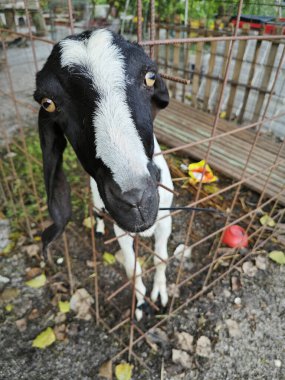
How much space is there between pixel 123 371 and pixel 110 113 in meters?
1.82

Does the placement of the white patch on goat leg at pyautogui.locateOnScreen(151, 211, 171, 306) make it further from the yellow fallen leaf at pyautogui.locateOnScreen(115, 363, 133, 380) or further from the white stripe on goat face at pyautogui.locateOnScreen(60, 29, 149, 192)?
A: the white stripe on goat face at pyautogui.locateOnScreen(60, 29, 149, 192)

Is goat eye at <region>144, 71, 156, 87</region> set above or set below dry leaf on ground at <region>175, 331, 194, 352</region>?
above

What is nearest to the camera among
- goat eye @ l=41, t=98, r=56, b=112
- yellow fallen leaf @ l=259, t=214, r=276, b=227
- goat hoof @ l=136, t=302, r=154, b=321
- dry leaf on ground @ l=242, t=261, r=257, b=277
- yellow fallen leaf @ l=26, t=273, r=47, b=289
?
goat eye @ l=41, t=98, r=56, b=112

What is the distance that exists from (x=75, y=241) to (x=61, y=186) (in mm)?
1313

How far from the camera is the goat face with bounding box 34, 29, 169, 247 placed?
1.08 m

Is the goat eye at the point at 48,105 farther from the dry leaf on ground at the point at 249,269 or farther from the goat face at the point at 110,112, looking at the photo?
the dry leaf on ground at the point at 249,269

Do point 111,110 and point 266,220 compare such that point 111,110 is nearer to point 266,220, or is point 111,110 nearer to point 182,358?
point 182,358

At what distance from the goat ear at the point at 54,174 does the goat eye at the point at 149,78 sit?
1.60 feet

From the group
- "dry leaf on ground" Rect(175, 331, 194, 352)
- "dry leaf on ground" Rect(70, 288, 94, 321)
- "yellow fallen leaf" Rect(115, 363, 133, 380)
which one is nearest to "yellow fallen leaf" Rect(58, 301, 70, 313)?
"dry leaf on ground" Rect(70, 288, 94, 321)

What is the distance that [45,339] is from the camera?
7.20 ft

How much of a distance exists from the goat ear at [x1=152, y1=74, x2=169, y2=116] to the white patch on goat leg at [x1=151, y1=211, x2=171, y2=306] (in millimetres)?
869

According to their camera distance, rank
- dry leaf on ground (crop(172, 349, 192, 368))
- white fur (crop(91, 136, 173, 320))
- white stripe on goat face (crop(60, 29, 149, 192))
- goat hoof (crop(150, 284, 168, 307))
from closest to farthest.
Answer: white stripe on goat face (crop(60, 29, 149, 192)) < white fur (crop(91, 136, 173, 320)) < dry leaf on ground (crop(172, 349, 192, 368)) < goat hoof (crop(150, 284, 168, 307))

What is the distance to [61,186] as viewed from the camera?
183 centimetres

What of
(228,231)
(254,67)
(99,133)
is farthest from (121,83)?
(254,67)
